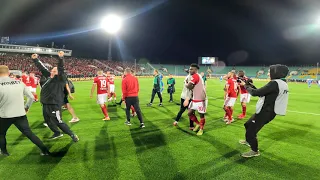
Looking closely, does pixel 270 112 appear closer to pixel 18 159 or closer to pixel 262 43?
pixel 18 159

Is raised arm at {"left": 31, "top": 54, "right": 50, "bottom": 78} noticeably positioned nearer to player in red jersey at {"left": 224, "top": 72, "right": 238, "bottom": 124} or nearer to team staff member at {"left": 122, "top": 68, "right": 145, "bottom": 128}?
team staff member at {"left": 122, "top": 68, "right": 145, "bottom": 128}

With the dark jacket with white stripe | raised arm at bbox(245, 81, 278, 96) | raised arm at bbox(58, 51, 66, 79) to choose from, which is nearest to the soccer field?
the dark jacket with white stripe

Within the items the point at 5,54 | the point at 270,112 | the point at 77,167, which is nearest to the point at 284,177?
the point at 270,112

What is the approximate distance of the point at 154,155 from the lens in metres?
5.46

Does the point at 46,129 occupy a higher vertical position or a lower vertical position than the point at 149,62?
lower

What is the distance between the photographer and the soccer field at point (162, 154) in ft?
14.8

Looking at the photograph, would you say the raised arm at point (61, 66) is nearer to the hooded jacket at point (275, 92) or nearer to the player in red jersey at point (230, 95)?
the hooded jacket at point (275, 92)

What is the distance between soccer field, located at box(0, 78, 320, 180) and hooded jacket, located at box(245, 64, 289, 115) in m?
1.31

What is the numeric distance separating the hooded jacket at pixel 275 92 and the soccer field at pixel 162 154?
131 cm

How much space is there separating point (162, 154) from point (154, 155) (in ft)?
0.69

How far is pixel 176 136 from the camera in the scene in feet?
23.3

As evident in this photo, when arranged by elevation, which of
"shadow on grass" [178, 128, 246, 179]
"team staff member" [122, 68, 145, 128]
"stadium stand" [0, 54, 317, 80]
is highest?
"stadium stand" [0, 54, 317, 80]

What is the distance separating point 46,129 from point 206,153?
5.66m

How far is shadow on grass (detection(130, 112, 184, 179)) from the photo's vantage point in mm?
4477
